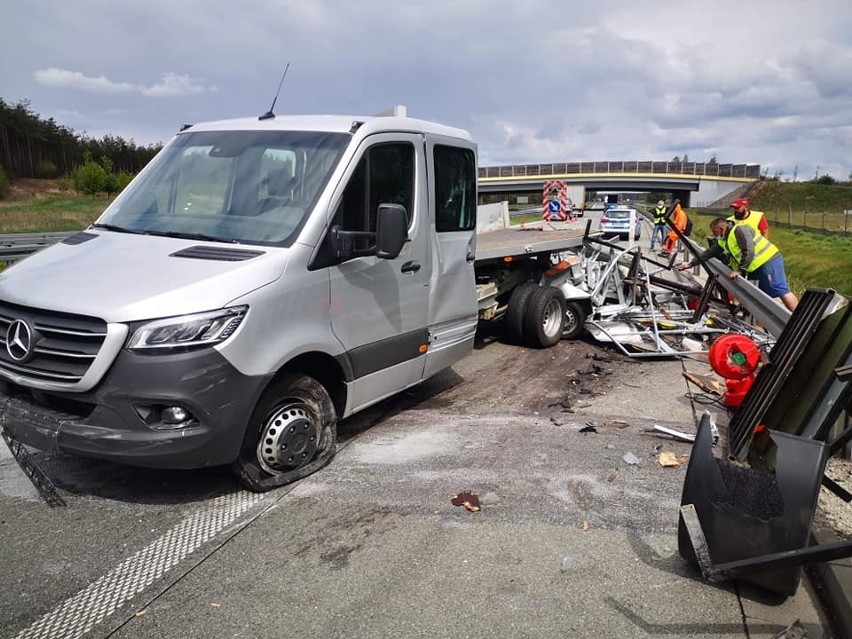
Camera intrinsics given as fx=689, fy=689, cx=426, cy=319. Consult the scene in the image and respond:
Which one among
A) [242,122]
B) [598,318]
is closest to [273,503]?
[242,122]

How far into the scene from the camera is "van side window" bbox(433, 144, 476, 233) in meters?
5.74

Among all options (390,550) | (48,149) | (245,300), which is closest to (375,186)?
(245,300)

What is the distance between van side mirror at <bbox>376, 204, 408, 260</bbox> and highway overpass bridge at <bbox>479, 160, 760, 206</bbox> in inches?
2892

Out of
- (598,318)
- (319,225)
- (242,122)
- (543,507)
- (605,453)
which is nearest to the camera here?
(543,507)

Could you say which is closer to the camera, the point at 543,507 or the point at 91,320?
the point at 91,320

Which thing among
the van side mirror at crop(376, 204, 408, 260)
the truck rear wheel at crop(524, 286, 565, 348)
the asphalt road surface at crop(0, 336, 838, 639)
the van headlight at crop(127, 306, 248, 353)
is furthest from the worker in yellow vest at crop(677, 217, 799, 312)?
the van headlight at crop(127, 306, 248, 353)

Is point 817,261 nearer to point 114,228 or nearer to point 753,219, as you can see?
point 753,219

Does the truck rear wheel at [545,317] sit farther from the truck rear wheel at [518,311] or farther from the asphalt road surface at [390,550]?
the asphalt road surface at [390,550]

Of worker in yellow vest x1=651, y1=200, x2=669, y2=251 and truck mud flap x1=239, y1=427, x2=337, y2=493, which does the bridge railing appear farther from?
truck mud flap x1=239, y1=427, x2=337, y2=493

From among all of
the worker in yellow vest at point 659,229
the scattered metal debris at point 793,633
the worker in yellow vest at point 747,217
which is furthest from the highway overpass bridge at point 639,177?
the scattered metal debris at point 793,633

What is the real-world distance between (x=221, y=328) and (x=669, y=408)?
13.9 feet

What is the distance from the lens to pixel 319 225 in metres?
4.41

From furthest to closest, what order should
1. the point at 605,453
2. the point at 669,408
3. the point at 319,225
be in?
the point at 669,408 < the point at 605,453 < the point at 319,225

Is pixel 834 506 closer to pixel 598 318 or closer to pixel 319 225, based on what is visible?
pixel 319 225
